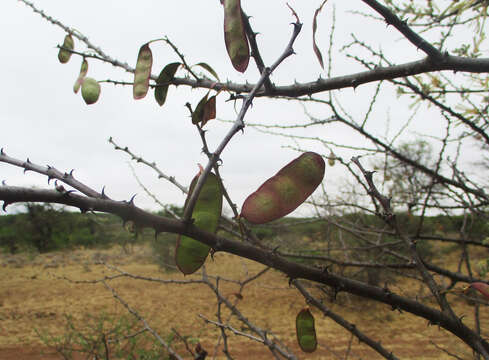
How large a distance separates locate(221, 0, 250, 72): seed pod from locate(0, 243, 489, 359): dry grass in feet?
8.07

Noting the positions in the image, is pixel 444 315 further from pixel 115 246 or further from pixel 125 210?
pixel 115 246

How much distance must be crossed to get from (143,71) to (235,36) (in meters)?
0.16

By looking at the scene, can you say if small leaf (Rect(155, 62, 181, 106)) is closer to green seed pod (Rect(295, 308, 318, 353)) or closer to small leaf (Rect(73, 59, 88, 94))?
Result: small leaf (Rect(73, 59, 88, 94))

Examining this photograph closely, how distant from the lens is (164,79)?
45 centimetres

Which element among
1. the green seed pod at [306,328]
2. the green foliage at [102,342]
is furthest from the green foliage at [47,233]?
the green seed pod at [306,328]

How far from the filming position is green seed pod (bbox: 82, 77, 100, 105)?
546mm

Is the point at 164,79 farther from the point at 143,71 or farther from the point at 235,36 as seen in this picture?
the point at 235,36

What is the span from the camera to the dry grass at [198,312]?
3.46 m

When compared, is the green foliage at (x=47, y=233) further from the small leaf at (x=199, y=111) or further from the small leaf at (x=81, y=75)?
the small leaf at (x=199, y=111)

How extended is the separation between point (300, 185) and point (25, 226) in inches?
433

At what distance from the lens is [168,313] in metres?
4.63

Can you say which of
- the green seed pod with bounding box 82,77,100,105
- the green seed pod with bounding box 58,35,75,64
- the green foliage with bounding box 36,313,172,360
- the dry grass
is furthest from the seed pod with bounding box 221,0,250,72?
the dry grass

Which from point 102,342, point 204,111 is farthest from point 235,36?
point 102,342

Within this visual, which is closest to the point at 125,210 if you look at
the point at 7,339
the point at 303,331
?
the point at 303,331
